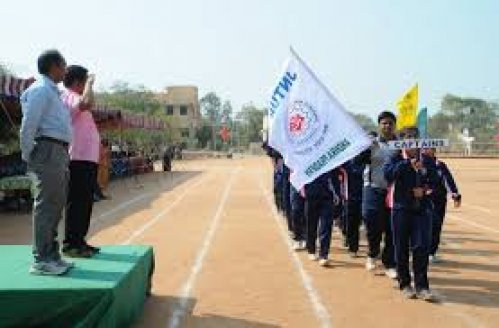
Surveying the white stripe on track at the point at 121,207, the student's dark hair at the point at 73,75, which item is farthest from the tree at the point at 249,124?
the student's dark hair at the point at 73,75

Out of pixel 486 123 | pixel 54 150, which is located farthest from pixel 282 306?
pixel 486 123

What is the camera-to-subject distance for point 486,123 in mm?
134250

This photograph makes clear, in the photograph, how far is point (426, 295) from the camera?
8.36m

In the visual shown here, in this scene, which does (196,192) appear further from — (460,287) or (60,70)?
(60,70)

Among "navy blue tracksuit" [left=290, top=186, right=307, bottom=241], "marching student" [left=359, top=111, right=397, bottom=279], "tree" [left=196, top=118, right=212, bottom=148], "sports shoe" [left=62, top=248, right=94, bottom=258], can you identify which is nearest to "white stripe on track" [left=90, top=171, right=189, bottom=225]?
"navy blue tracksuit" [left=290, top=186, right=307, bottom=241]

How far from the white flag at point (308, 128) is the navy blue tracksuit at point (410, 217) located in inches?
52.3

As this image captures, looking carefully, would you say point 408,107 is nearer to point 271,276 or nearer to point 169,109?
point 271,276

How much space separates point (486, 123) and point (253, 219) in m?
124

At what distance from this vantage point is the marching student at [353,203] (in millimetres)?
11586

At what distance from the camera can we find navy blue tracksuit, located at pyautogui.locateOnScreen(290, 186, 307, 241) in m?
12.2

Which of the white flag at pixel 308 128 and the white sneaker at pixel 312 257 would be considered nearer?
the white flag at pixel 308 128

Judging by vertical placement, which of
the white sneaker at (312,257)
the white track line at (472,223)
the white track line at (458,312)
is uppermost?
the white sneaker at (312,257)

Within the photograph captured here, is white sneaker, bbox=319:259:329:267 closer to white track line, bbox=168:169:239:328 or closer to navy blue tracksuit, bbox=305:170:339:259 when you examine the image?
navy blue tracksuit, bbox=305:170:339:259

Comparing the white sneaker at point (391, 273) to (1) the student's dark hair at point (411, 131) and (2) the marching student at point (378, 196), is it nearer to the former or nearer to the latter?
(2) the marching student at point (378, 196)
